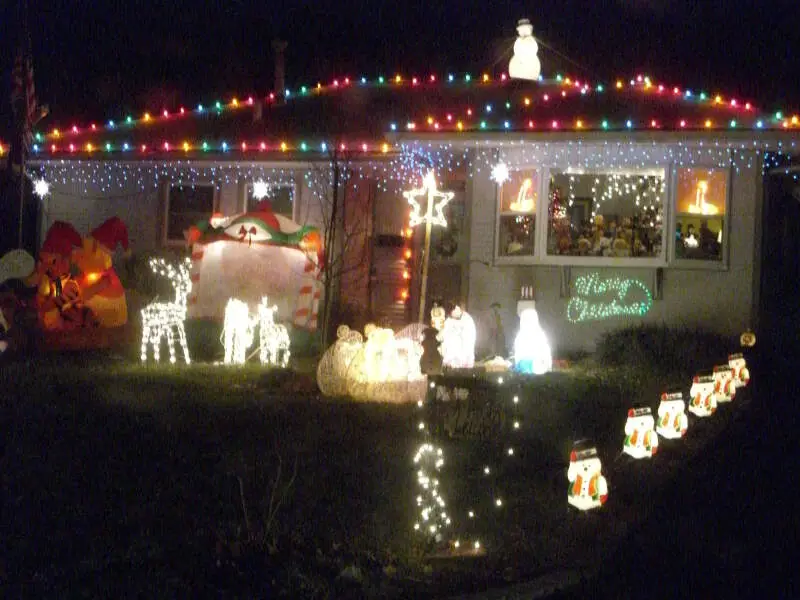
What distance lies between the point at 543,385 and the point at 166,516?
396 cm

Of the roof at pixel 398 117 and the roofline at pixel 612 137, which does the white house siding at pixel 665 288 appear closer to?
the roofline at pixel 612 137

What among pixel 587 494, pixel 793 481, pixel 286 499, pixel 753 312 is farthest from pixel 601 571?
pixel 753 312

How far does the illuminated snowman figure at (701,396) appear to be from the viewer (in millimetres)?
9695

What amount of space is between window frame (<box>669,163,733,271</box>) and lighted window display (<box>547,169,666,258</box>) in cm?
18

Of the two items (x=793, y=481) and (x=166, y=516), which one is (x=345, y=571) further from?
(x=793, y=481)

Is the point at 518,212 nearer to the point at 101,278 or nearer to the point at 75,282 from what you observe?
the point at 101,278

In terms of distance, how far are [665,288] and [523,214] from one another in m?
2.06

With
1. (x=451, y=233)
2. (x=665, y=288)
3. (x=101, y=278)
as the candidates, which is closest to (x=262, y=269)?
(x=101, y=278)

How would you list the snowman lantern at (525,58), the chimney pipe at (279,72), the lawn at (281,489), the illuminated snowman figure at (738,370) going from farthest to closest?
the chimney pipe at (279,72) < the snowman lantern at (525,58) < the illuminated snowman figure at (738,370) < the lawn at (281,489)

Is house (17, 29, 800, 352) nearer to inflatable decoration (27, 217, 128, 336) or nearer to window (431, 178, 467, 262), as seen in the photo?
window (431, 178, 467, 262)

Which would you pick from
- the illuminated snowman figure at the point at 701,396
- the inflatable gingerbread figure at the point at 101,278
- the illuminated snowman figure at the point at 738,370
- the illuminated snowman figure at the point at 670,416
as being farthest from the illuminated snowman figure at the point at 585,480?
the inflatable gingerbread figure at the point at 101,278

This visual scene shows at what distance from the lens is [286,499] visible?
23.9ft

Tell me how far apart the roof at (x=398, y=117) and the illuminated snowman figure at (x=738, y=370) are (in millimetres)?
3091

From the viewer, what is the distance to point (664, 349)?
460 inches
